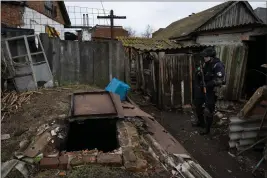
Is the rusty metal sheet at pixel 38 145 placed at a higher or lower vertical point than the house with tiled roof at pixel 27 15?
lower

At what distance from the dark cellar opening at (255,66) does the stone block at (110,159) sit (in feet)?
21.5

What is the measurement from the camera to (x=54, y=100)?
450 centimetres

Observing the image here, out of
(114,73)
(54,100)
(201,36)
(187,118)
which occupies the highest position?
(201,36)

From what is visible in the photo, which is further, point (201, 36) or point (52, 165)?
point (201, 36)

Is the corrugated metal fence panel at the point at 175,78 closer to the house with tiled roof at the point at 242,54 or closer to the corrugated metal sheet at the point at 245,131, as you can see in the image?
the house with tiled roof at the point at 242,54

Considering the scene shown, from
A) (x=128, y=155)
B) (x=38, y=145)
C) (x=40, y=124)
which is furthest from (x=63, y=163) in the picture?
(x=40, y=124)

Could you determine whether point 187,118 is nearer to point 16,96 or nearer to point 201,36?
point 16,96

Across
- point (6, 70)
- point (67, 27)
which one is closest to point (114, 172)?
point (6, 70)

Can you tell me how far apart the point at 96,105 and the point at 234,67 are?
5.33 metres

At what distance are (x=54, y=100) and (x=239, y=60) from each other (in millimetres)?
5808

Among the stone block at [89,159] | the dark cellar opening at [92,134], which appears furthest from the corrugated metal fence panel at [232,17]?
the stone block at [89,159]

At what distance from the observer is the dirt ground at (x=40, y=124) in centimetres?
233

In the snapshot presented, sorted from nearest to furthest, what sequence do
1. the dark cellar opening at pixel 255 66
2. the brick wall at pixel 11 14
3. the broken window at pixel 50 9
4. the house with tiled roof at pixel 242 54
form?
the house with tiled roof at pixel 242 54 < the dark cellar opening at pixel 255 66 < the brick wall at pixel 11 14 < the broken window at pixel 50 9

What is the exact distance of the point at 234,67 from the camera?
24.2 ft
